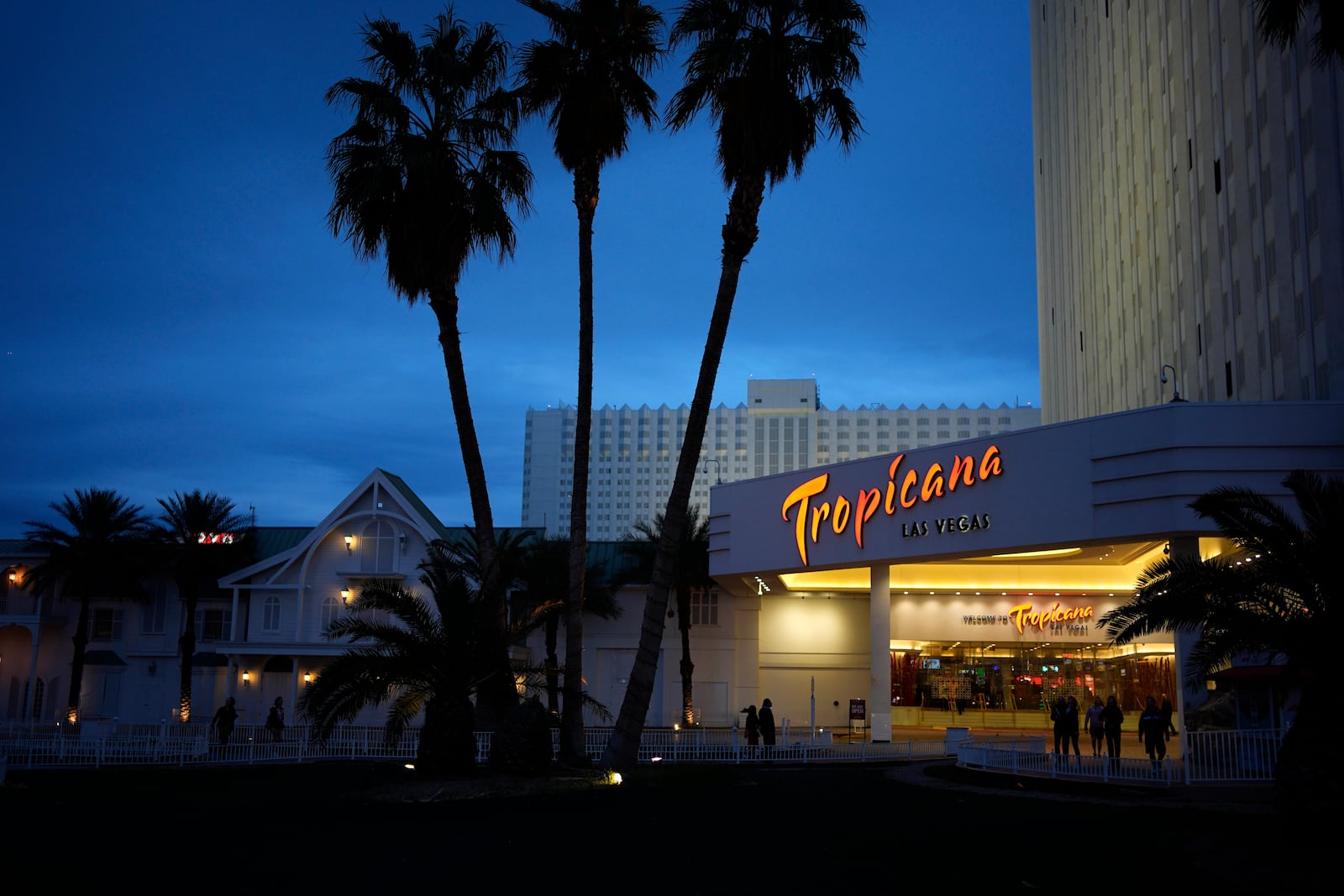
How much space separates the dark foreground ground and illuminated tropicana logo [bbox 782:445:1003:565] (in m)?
11.0

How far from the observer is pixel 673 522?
76.8ft

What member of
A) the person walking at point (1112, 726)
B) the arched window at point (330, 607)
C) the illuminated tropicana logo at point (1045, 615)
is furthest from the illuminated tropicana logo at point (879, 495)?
the arched window at point (330, 607)

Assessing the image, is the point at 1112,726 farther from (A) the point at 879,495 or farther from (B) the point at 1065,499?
(A) the point at 879,495

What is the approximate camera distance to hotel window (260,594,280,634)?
158 ft

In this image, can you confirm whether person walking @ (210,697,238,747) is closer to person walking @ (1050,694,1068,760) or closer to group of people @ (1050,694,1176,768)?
person walking @ (1050,694,1068,760)

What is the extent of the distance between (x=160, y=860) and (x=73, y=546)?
39.6m

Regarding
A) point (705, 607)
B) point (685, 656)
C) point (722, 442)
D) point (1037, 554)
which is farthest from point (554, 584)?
point (722, 442)

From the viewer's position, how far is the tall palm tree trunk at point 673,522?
23.2 meters

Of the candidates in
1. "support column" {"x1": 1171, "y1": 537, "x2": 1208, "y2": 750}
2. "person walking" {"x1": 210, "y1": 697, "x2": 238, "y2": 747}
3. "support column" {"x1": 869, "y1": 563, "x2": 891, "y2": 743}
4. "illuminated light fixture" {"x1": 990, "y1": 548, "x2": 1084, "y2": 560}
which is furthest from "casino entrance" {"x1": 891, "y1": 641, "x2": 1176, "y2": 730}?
"person walking" {"x1": 210, "y1": 697, "x2": 238, "y2": 747}

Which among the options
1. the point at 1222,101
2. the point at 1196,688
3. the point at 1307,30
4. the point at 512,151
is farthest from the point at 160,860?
the point at 1222,101

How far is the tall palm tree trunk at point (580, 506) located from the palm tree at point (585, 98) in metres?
0.02

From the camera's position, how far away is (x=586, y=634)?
4931 centimetres

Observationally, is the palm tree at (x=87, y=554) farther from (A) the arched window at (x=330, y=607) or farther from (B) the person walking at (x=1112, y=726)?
(B) the person walking at (x=1112, y=726)

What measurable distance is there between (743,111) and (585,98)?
12.2 feet
